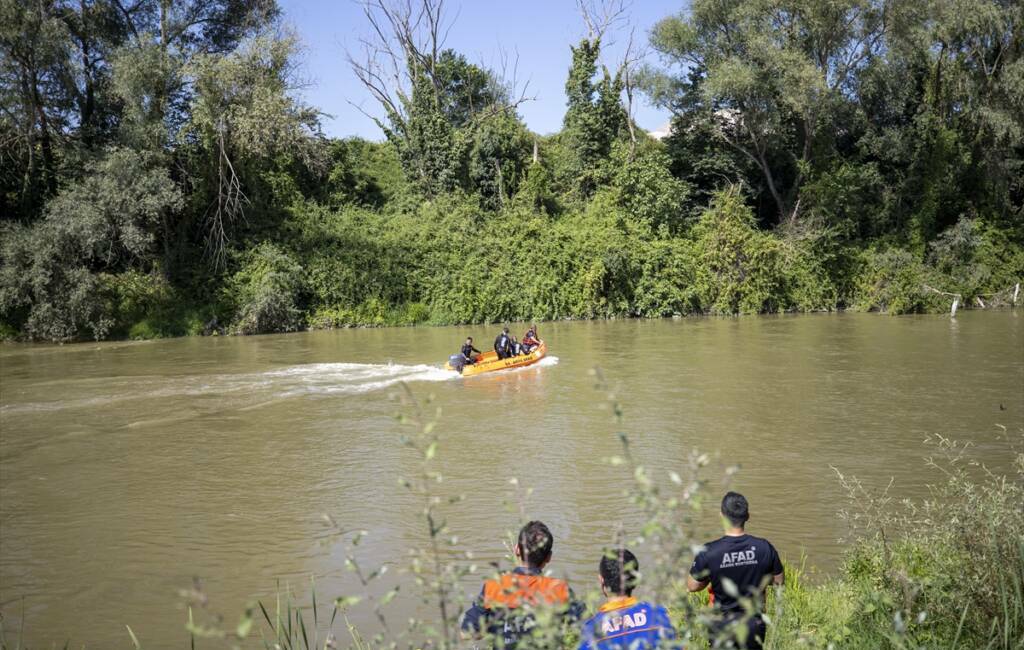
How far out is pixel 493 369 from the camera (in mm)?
20328

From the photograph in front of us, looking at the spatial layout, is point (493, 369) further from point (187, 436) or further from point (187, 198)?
point (187, 198)

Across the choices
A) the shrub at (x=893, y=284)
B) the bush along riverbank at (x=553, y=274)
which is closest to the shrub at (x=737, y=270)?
the bush along riverbank at (x=553, y=274)

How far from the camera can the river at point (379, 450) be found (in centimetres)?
816

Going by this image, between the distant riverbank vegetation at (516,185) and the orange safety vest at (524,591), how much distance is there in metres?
28.7

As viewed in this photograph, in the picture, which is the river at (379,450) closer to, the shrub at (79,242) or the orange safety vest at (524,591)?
the orange safety vest at (524,591)

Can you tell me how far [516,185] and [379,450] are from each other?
95.8 ft

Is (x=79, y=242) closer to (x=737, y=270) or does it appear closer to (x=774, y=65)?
(x=737, y=270)

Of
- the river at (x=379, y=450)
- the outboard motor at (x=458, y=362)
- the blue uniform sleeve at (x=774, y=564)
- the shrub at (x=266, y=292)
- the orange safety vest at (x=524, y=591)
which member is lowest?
the river at (x=379, y=450)

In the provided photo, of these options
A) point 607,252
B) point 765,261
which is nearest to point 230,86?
A: point 607,252

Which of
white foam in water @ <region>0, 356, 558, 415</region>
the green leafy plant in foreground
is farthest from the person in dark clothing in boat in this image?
the green leafy plant in foreground

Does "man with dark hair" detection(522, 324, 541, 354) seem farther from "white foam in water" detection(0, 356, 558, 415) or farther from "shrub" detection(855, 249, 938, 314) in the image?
"shrub" detection(855, 249, 938, 314)

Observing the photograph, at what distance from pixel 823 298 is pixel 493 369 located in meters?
20.4

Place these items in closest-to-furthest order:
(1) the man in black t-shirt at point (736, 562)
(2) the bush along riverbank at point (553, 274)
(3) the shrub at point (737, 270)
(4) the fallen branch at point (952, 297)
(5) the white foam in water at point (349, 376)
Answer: (1) the man in black t-shirt at point (736, 562), (5) the white foam in water at point (349, 376), (4) the fallen branch at point (952, 297), (2) the bush along riverbank at point (553, 274), (3) the shrub at point (737, 270)

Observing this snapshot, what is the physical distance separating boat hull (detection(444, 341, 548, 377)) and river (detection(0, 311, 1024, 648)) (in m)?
→ 0.59
